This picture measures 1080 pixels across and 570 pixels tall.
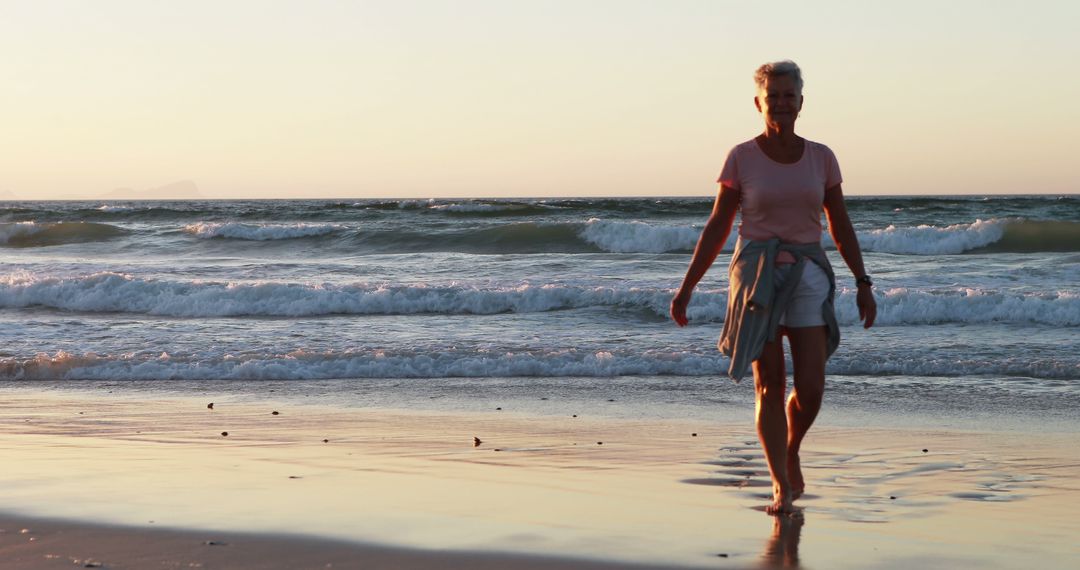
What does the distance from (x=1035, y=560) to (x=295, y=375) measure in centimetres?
652

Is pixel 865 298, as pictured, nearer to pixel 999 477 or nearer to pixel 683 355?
pixel 999 477

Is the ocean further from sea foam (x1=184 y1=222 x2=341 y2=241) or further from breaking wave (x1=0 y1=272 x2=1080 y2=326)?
sea foam (x1=184 y1=222 x2=341 y2=241)

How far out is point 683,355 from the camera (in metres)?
9.42

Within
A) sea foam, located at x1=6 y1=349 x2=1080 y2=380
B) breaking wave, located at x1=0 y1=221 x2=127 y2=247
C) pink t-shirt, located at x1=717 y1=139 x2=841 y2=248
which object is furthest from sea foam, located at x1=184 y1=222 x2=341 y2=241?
pink t-shirt, located at x1=717 y1=139 x2=841 y2=248

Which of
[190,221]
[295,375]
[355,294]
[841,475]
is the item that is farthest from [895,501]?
[190,221]

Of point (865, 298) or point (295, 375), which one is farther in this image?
point (295, 375)

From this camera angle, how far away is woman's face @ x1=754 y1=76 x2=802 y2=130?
397cm

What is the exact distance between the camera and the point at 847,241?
4.20m

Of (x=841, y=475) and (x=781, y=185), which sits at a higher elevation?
(x=781, y=185)

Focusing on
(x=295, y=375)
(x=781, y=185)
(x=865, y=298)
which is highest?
(x=781, y=185)

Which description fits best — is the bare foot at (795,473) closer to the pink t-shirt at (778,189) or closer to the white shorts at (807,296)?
A: the white shorts at (807,296)

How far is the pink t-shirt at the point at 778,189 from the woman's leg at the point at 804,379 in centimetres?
33

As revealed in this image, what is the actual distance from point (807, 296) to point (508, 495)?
1429 millimetres

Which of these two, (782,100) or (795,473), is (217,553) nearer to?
(795,473)
